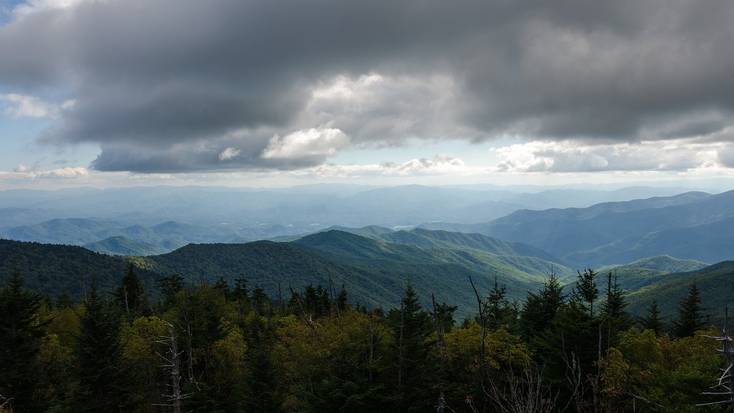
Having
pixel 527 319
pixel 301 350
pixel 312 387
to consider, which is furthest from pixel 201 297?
pixel 527 319

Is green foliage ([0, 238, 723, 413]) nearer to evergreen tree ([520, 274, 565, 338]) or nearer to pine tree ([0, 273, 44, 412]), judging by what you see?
pine tree ([0, 273, 44, 412])

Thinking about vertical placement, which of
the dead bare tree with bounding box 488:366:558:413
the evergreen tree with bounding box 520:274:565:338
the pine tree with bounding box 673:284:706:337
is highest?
the dead bare tree with bounding box 488:366:558:413

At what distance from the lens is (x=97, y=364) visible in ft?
129

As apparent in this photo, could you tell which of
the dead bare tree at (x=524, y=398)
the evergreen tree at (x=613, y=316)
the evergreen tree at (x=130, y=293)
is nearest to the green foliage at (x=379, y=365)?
the evergreen tree at (x=613, y=316)

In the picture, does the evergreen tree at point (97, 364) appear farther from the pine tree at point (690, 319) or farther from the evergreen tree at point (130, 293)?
the pine tree at point (690, 319)

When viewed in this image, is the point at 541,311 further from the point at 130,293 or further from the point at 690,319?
the point at 130,293

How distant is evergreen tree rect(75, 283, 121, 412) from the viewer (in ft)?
126

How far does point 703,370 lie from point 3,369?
57559 millimetres

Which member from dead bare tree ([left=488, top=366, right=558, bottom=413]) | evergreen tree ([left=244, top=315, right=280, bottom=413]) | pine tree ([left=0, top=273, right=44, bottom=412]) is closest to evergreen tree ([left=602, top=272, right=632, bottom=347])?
dead bare tree ([left=488, top=366, right=558, bottom=413])

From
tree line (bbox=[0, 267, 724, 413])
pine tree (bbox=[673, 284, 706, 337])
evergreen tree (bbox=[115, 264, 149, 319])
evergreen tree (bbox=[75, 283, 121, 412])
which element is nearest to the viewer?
tree line (bbox=[0, 267, 724, 413])

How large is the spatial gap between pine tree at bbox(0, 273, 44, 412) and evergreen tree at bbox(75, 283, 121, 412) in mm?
5593

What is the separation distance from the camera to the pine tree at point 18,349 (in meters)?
39.2

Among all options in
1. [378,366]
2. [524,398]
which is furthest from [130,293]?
[524,398]

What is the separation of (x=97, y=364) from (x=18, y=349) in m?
8.86
